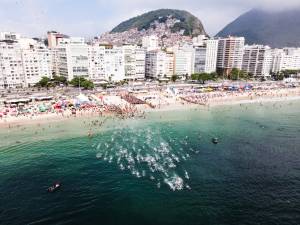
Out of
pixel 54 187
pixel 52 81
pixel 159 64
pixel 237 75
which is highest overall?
pixel 159 64

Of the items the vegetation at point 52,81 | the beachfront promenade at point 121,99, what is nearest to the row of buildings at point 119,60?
the vegetation at point 52,81

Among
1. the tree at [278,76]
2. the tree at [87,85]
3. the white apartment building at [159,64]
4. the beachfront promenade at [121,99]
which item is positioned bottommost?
the beachfront promenade at [121,99]

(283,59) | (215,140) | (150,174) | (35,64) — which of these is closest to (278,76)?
(283,59)

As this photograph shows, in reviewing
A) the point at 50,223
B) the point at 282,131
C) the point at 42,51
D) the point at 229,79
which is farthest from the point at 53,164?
the point at 229,79

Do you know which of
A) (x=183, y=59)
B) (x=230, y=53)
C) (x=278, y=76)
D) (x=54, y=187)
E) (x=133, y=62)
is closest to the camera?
(x=54, y=187)

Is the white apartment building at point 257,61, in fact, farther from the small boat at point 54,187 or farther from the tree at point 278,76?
the small boat at point 54,187

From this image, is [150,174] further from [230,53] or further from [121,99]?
[230,53]
